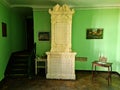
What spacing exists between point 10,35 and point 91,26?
3.31 metres

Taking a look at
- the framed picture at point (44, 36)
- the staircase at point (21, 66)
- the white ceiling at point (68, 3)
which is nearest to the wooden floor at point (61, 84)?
the staircase at point (21, 66)

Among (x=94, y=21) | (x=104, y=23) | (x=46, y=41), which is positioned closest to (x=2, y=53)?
(x=46, y=41)

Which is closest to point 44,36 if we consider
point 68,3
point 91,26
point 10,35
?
point 10,35

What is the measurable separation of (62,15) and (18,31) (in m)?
2.67

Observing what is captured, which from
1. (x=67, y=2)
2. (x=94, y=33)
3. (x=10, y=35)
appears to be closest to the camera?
(x=67, y=2)

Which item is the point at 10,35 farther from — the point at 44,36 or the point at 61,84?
the point at 61,84

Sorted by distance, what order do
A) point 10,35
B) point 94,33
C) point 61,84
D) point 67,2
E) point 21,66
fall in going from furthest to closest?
point 10,35, point 94,33, point 21,66, point 67,2, point 61,84

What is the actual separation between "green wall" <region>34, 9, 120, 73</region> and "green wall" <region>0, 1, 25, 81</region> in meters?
1.03

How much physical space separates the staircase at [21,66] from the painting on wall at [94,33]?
91.8 inches

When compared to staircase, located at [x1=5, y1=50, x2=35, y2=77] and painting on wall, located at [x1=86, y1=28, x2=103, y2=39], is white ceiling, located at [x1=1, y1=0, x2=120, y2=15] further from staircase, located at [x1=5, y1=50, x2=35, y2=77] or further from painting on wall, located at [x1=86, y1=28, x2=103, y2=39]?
staircase, located at [x1=5, y1=50, x2=35, y2=77]

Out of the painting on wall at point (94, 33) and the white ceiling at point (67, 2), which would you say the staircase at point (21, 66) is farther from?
the painting on wall at point (94, 33)

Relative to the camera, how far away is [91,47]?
5.34 m

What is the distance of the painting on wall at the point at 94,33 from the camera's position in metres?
5.23

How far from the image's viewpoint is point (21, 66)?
16.7ft
